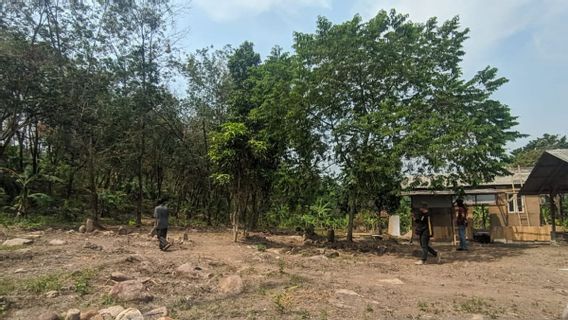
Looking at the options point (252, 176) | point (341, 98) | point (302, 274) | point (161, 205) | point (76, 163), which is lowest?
point (302, 274)

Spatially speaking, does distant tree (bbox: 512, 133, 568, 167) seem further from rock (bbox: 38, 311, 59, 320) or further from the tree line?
rock (bbox: 38, 311, 59, 320)

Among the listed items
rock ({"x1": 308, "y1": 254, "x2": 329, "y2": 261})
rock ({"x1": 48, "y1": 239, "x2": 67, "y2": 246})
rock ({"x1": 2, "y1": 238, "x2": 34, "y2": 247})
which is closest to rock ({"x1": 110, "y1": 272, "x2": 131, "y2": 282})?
rock ({"x1": 48, "y1": 239, "x2": 67, "y2": 246})

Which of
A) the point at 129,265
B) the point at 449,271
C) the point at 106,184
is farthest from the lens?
the point at 106,184

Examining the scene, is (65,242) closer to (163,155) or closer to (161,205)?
(161,205)

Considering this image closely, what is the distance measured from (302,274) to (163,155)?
1636 cm

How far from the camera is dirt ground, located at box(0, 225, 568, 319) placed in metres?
6.39

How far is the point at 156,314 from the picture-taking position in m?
5.88

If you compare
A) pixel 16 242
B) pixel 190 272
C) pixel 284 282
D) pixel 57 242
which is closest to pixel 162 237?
pixel 57 242

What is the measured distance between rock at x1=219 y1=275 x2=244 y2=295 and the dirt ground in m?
0.10

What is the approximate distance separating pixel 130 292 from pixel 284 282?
2918 mm

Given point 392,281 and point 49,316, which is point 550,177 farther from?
point 49,316

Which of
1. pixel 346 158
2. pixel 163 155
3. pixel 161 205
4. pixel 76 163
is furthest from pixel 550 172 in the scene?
pixel 76 163

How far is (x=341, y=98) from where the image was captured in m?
15.4

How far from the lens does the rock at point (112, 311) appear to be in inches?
226
